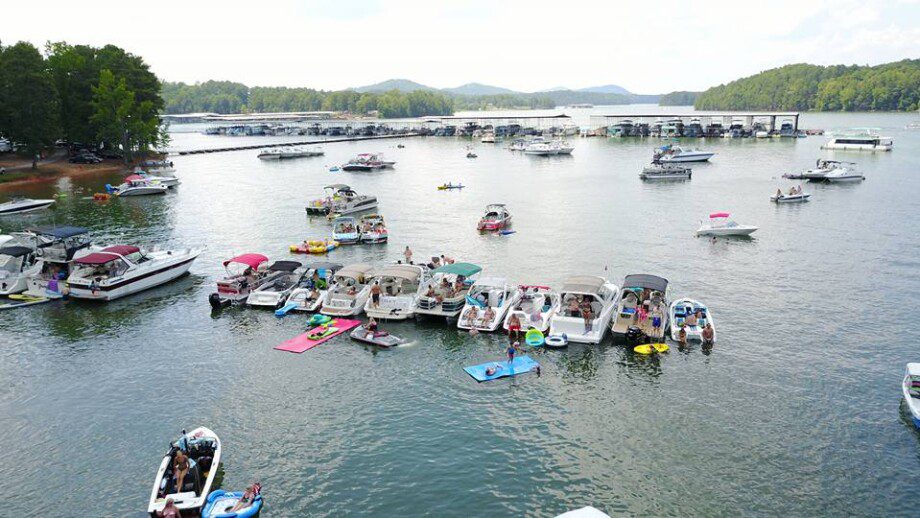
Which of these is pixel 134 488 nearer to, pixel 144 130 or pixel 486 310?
pixel 486 310

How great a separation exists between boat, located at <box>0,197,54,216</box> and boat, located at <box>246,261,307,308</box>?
49618mm

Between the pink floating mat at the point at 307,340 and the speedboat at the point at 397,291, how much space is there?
5.44ft

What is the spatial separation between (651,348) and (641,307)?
3830mm

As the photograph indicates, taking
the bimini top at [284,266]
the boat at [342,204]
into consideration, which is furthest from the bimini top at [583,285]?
the boat at [342,204]

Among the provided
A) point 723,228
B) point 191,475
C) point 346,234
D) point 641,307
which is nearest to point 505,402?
point 641,307

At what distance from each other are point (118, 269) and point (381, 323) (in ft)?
70.7

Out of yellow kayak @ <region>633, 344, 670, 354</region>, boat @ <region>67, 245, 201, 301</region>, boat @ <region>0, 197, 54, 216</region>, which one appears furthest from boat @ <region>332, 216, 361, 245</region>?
boat @ <region>0, 197, 54, 216</region>

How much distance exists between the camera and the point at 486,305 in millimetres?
39125

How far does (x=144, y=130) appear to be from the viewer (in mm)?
112250

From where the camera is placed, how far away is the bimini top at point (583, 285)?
37094 mm

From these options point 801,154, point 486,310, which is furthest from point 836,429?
point 801,154

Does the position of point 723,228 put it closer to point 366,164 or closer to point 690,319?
point 690,319

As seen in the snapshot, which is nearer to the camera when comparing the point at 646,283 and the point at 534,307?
the point at 646,283

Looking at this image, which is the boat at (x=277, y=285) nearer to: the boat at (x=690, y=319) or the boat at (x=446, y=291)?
the boat at (x=446, y=291)
